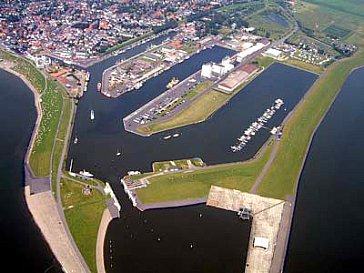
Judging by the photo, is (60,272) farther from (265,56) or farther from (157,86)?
(265,56)

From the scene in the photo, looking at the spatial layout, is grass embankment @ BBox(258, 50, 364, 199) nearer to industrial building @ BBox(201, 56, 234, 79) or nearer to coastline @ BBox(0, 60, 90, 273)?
industrial building @ BBox(201, 56, 234, 79)

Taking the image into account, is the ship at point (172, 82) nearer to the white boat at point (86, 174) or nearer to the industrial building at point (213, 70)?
the industrial building at point (213, 70)

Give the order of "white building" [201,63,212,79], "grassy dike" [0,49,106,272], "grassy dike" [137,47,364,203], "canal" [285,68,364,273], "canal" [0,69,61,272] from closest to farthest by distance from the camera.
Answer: "canal" [0,69,61,272]
"canal" [285,68,364,273]
"grassy dike" [0,49,106,272]
"grassy dike" [137,47,364,203]
"white building" [201,63,212,79]

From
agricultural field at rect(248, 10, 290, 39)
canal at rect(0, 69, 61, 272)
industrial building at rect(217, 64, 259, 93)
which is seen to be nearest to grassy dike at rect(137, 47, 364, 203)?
canal at rect(0, 69, 61, 272)

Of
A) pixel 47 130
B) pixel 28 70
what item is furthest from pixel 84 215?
pixel 28 70

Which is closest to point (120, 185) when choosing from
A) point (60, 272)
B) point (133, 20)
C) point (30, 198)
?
point (30, 198)

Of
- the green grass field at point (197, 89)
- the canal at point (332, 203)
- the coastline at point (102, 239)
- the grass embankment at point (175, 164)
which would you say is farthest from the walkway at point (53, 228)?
the green grass field at point (197, 89)

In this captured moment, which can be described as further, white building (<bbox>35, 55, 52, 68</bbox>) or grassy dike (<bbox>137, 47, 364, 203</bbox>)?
white building (<bbox>35, 55, 52, 68</bbox>)

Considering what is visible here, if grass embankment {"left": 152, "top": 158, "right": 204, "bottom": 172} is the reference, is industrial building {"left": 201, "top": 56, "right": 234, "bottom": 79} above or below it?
above
